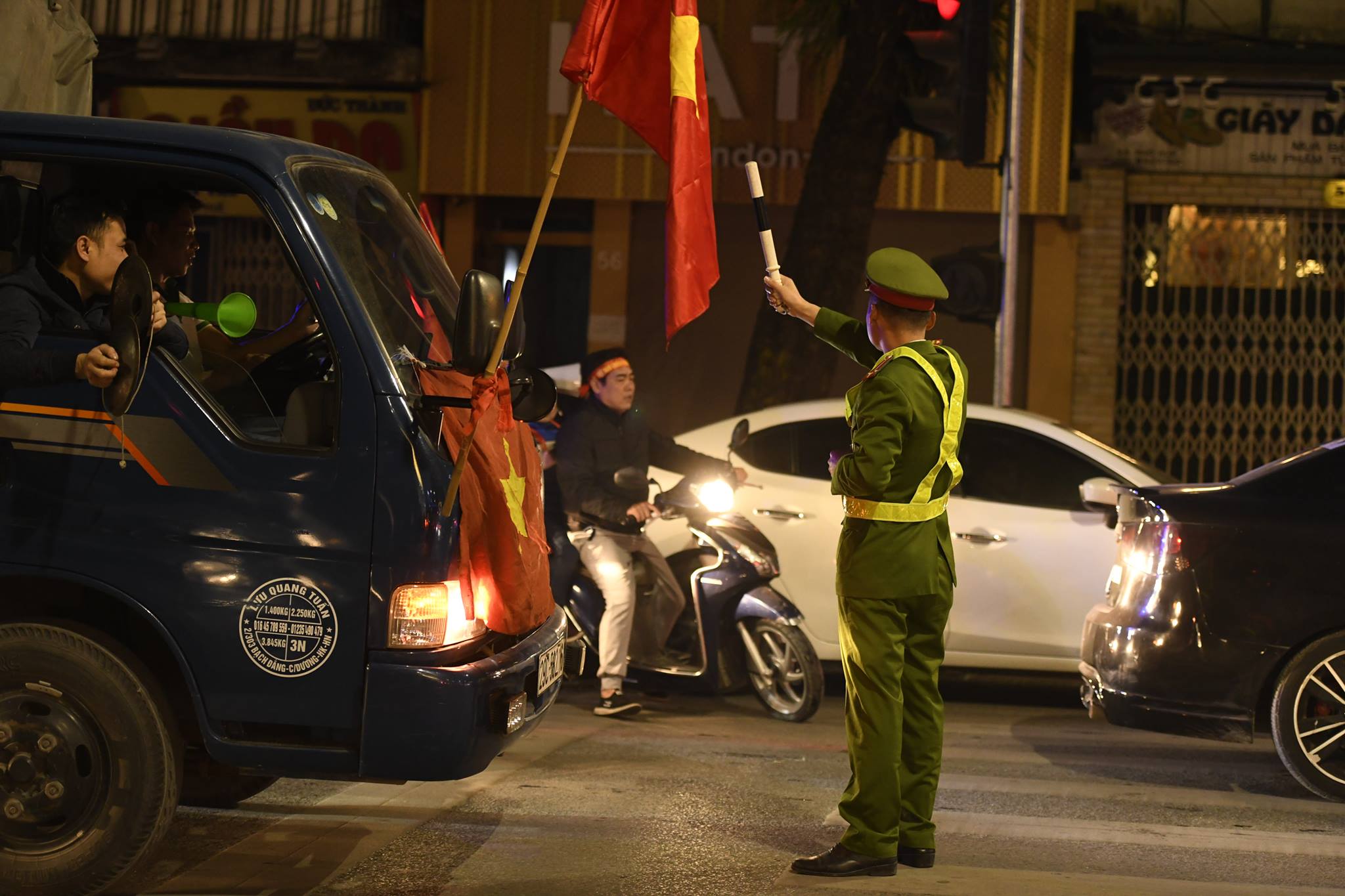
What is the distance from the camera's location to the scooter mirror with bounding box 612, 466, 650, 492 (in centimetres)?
823

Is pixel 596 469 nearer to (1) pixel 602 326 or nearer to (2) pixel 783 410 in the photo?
(2) pixel 783 410

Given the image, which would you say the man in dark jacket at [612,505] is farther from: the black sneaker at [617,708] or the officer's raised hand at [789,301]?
the officer's raised hand at [789,301]

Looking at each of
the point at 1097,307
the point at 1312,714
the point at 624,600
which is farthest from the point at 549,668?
the point at 1097,307

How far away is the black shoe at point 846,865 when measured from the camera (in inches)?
207

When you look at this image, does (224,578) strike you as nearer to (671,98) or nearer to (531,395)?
(531,395)

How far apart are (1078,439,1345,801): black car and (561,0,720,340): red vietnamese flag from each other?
8.67ft

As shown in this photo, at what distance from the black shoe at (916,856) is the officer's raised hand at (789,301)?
5.88ft

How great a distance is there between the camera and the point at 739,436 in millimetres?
8883

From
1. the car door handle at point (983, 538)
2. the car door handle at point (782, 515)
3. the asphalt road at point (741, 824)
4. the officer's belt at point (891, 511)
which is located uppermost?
the officer's belt at point (891, 511)

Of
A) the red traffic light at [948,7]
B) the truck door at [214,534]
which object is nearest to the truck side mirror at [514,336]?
the truck door at [214,534]

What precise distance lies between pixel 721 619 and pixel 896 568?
3.40m

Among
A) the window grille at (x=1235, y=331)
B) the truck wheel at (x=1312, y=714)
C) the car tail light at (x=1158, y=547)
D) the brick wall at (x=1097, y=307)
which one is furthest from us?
the window grille at (x=1235, y=331)

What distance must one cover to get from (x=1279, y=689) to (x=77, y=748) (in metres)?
4.66

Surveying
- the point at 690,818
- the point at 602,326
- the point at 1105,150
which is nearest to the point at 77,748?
the point at 690,818
